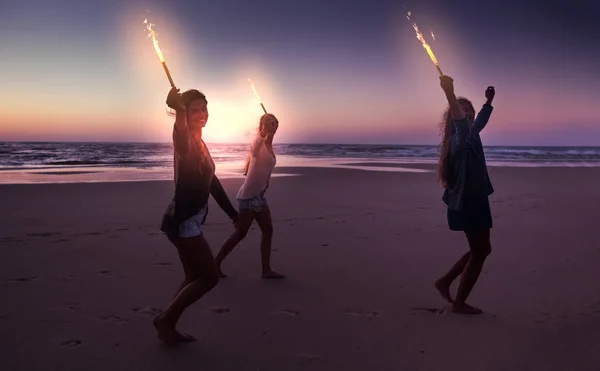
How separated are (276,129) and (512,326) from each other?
3514mm

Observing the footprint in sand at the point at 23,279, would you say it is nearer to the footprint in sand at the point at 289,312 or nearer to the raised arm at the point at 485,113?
the footprint in sand at the point at 289,312

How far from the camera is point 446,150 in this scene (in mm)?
4254

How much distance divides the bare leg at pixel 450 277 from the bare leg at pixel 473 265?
9.2 inches

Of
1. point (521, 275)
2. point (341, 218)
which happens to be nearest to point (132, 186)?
point (341, 218)

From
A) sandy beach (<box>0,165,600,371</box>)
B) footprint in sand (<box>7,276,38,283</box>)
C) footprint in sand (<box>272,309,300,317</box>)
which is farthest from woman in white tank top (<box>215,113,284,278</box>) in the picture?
footprint in sand (<box>7,276,38,283</box>)

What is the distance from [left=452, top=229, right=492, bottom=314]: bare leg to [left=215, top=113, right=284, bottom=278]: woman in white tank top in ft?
7.39

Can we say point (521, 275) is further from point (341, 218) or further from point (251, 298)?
point (341, 218)

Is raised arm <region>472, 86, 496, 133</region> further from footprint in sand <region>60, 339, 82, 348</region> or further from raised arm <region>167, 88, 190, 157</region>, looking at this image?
footprint in sand <region>60, 339, 82, 348</region>

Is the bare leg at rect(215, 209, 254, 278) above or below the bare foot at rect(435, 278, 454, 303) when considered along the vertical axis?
above

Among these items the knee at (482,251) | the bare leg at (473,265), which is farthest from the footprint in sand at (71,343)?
the knee at (482,251)

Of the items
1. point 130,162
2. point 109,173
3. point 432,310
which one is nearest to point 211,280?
point 432,310

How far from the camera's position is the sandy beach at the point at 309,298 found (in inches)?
141

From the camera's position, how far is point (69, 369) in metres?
3.33

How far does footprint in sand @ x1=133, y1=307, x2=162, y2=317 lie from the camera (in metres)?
4.42
